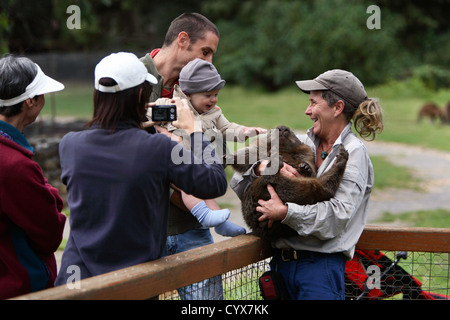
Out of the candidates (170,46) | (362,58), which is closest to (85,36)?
(362,58)

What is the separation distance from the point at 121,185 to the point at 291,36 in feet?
104

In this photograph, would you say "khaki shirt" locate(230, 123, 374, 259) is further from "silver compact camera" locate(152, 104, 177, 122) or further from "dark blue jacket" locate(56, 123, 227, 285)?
"silver compact camera" locate(152, 104, 177, 122)

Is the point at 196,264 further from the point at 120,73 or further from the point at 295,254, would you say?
the point at 120,73

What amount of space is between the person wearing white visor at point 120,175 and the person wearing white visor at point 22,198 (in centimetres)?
26

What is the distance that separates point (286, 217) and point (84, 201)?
1.17 meters

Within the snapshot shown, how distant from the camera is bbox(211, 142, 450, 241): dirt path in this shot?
10.4 metres

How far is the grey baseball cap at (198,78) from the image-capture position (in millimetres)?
3527

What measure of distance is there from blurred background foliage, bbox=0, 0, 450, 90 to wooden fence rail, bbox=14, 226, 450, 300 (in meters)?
24.8

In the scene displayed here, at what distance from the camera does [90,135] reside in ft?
8.33

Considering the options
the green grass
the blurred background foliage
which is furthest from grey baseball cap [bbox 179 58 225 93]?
the blurred background foliage

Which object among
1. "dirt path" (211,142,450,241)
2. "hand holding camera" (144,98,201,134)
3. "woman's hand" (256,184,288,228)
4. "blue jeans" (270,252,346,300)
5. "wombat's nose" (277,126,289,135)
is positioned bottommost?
"dirt path" (211,142,450,241)

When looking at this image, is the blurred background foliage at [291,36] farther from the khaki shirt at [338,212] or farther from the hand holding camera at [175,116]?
the hand holding camera at [175,116]

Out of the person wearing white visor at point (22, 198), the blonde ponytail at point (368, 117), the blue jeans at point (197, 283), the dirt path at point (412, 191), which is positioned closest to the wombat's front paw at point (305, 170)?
the blonde ponytail at point (368, 117)
